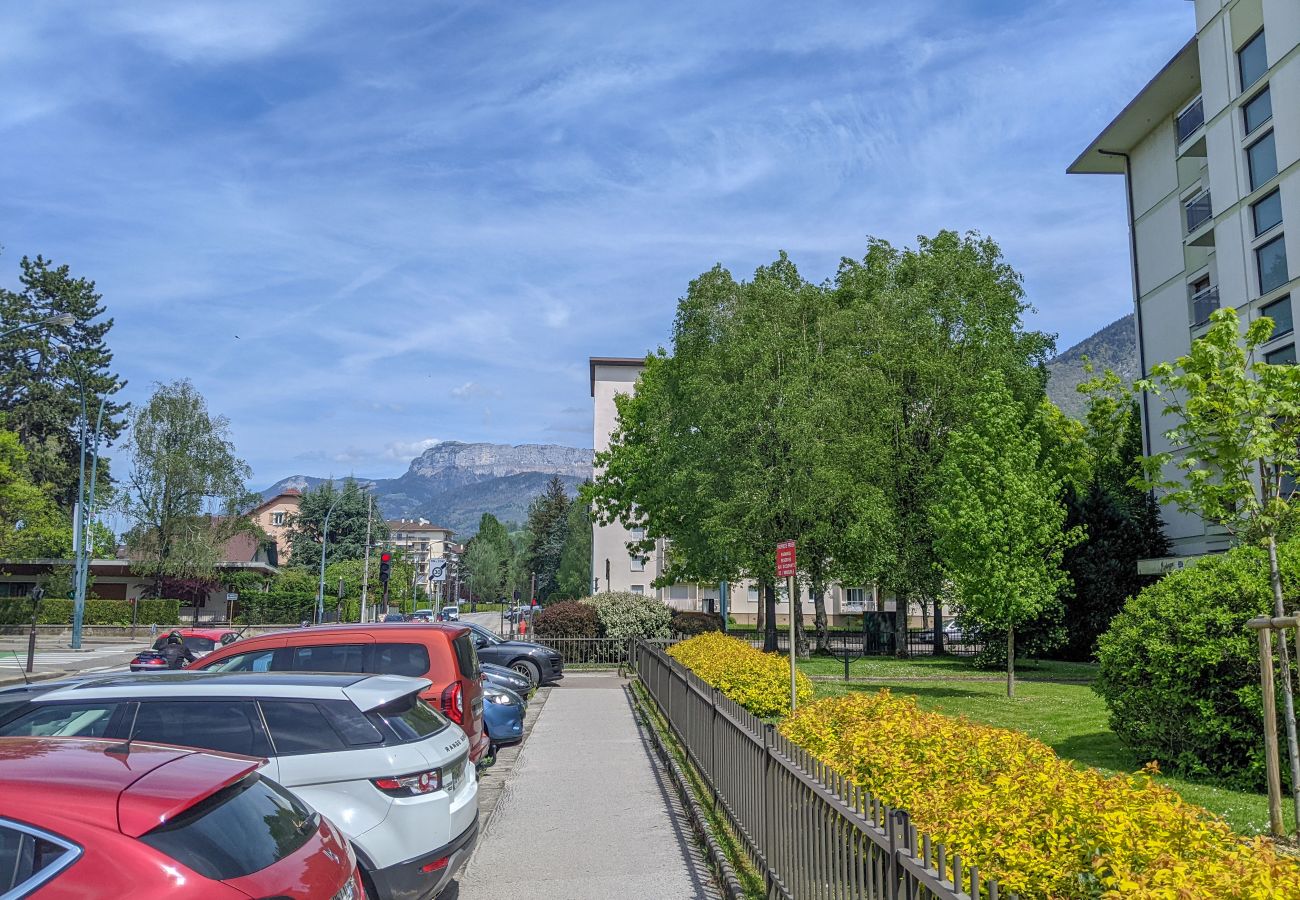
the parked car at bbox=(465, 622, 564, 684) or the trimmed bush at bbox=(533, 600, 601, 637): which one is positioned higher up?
the trimmed bush at bbox=(533, 600, 601, 637)

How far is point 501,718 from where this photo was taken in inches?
534

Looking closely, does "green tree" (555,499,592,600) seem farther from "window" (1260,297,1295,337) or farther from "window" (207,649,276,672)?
"window" (207,649,276,672)

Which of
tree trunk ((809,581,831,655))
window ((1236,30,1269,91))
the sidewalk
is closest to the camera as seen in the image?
the sidewalk

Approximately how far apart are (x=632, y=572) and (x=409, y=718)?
68.4 metres

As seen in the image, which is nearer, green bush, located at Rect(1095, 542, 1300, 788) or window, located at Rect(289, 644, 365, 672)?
window, located at Rect(289, 644, 365, 672)

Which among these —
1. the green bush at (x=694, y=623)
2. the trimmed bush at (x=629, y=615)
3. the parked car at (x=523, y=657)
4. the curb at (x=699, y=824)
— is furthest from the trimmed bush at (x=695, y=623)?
the curb at (x=699, y=824)

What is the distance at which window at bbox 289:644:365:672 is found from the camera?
9.27 metres

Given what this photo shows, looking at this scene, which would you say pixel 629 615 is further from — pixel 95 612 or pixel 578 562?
pixel 578 562

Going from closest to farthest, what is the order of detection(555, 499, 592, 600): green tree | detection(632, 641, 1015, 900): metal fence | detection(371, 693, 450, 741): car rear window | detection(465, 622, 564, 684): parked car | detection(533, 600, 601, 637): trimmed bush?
detection(632, 641, 1015, 900): metal fence
detection(371, 693, 450, 741): car rear window
detection(465, 622, 564, 684): parked car
detection(533, 600, 601, 637): trimmed bush
detection(555, 499, 592, 600): green tree

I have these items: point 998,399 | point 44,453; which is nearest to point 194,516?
point 44,453

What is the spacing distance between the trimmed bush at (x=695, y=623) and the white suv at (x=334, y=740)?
30.4m

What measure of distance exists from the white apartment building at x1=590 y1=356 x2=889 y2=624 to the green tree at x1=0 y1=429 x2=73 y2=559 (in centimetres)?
3320

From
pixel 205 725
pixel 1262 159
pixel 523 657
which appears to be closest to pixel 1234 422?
pixel 205 725

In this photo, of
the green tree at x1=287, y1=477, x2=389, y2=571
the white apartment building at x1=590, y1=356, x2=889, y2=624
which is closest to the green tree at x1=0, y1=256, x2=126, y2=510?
the green tree at x1=287, y1=477, x2=389, y2=571
